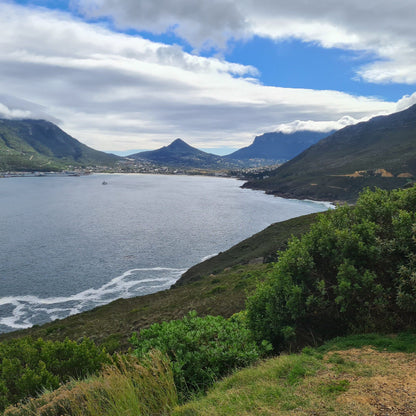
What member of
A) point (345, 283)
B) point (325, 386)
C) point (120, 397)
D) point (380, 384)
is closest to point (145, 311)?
point (345, 283)

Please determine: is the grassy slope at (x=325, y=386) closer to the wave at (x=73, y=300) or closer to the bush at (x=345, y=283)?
the bush at (x=345, y=283)

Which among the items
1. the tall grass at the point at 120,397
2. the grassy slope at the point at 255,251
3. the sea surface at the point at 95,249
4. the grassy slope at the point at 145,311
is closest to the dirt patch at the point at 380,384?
the tall grass at the point at 120,397

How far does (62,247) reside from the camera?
69.0m

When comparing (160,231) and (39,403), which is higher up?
(39,403)

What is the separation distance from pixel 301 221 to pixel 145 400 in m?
62.6

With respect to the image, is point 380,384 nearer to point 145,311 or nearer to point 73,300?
point 145,311

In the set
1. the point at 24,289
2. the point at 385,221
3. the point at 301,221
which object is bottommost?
the point at 24,289

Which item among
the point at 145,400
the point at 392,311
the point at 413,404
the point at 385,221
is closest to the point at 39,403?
the point at 145,400

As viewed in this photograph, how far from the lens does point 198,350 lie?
9680mm

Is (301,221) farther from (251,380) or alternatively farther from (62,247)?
(251,380)

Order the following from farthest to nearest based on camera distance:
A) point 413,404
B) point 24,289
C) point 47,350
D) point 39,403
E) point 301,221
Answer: point 301,221
point 24,289
point 47,350
point 39,403
point 413,404

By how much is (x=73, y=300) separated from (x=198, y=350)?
40.8 meters

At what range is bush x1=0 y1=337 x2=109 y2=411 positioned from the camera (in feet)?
33.7

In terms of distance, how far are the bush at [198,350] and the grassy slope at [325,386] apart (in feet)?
2.44
